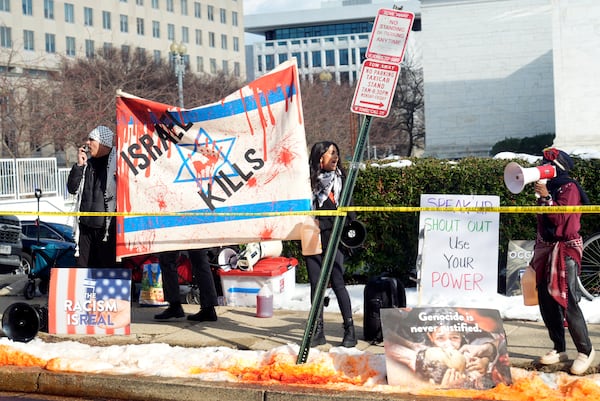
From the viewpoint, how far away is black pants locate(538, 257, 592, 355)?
666cm

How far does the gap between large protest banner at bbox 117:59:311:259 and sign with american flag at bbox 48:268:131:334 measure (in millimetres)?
318

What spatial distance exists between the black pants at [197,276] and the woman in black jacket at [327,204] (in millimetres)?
1559

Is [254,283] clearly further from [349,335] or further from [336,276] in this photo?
[349,335]

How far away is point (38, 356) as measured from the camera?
24.9 feet

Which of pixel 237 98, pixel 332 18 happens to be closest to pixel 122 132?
pixel 237 98

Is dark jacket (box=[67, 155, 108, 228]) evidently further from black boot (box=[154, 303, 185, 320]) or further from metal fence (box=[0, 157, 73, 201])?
metal fence (box=[0, 157, 73, 201])

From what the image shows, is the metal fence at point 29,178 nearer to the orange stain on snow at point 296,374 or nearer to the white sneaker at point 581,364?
the orange stain on snow at point 296,374

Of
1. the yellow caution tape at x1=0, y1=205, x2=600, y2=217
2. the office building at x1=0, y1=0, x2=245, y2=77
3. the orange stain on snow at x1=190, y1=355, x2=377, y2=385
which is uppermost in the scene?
the office building at x1=0, y1=0, x2=245, y2=77

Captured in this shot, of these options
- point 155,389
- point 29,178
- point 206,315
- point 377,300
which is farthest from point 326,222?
point 29,178

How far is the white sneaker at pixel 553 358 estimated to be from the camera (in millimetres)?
6867

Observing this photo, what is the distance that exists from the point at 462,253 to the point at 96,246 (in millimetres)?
3873

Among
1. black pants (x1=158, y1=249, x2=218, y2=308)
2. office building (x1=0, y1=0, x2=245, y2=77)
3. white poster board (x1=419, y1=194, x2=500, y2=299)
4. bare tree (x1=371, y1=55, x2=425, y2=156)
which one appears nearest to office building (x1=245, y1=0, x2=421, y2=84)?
office building (x1=0, y1=0, x2=245, y2=77)

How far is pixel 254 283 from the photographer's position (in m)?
10.3

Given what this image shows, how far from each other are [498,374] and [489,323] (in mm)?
383
